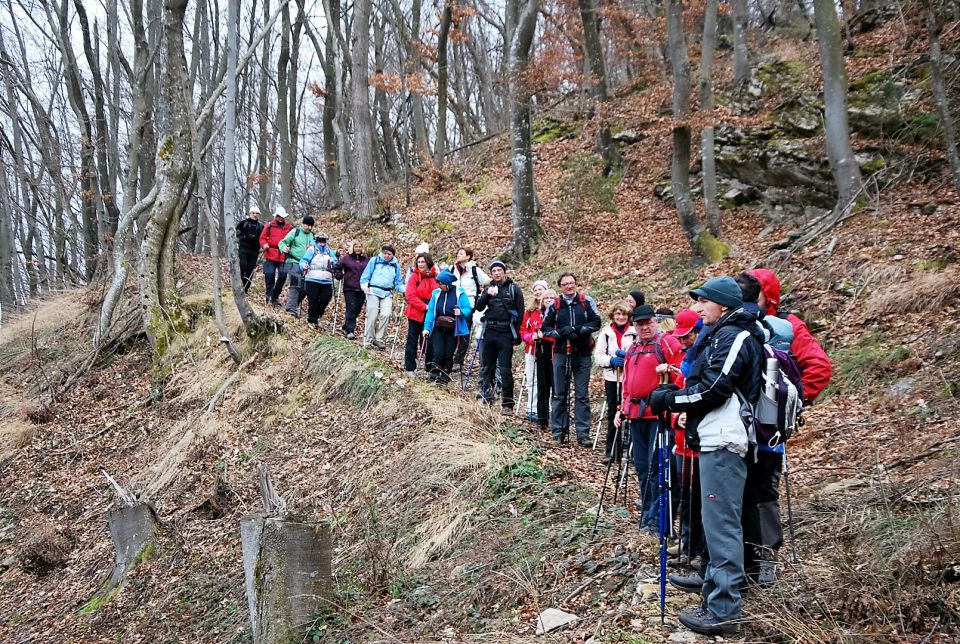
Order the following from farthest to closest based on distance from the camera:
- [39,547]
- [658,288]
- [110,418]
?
1. [658,288]
2. [110,418]
3. [39,547]

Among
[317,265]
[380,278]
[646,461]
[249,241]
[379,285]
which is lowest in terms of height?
[646,461]

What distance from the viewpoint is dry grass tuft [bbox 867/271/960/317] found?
914 centimetres

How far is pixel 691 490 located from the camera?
4758mm

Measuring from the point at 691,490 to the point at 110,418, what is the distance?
10.6 m

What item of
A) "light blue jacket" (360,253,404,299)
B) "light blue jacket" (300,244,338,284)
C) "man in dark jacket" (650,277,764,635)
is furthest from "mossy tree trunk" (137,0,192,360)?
"man in dark jacket" (650,277,764,635)

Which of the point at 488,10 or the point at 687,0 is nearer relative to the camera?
the point at 687,0

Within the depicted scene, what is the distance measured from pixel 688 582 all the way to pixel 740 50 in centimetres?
1677

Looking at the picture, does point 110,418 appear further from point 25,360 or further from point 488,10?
point 488,10

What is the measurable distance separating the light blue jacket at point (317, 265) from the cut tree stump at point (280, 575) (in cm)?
738

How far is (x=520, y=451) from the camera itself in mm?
7469

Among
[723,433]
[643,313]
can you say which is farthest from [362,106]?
[723,433]

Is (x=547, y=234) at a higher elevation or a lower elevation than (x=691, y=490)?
higher

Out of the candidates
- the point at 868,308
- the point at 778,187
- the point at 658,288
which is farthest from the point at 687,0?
the point at 868,308

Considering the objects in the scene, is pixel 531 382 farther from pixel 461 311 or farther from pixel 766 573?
pixel 766 573
